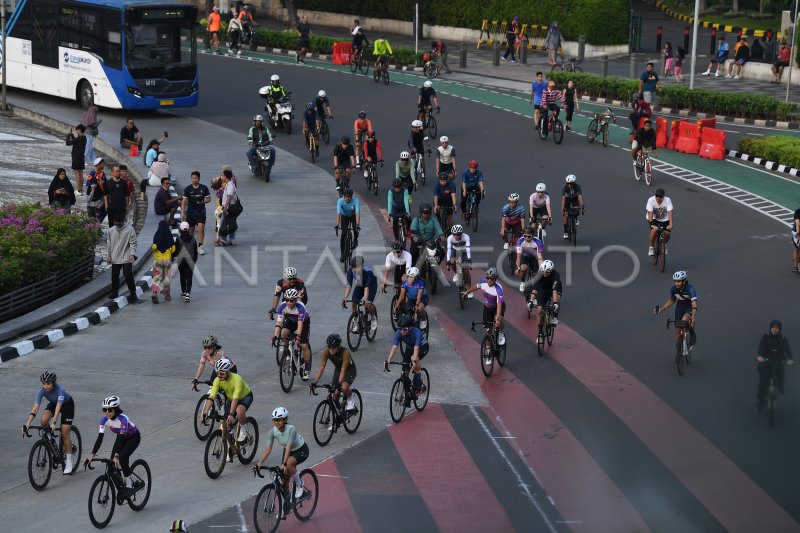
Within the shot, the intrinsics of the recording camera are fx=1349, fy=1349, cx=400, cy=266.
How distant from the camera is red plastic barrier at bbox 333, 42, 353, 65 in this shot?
54469 millimetres

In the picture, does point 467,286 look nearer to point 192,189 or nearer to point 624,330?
point 624,330

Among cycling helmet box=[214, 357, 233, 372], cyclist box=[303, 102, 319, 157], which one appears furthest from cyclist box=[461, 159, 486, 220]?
cycling helmet box=[214, 357, 233, 372]

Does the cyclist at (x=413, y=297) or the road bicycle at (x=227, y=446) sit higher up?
the cyclist at (x=413, y=297)

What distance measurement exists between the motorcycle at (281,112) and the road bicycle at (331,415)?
74.6ft

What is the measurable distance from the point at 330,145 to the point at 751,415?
22028mm

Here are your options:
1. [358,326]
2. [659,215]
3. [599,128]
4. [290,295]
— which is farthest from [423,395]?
[599,128]

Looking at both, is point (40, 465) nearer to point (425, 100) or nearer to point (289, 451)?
point (289, 451)

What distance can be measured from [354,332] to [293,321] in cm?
239

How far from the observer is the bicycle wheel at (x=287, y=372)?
20094 mm

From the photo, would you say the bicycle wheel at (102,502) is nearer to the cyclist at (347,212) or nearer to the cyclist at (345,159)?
the cyclist at (347,212)

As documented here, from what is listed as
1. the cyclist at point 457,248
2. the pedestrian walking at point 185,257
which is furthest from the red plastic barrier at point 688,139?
the pedestrian walking at point 185,257

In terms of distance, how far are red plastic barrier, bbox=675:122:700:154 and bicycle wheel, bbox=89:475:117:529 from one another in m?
26.2

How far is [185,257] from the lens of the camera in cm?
2481

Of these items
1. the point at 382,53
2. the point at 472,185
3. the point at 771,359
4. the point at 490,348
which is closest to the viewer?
the point at 771,359
